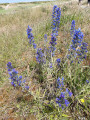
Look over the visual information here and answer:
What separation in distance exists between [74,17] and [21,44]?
8.23ft

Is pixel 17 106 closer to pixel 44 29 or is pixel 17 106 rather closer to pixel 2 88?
pixel 2 88

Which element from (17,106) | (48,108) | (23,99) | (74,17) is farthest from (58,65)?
(74,17)

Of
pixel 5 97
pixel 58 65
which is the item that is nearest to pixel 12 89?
pixel 5 97

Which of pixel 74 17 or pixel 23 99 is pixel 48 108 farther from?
pixel 74 17

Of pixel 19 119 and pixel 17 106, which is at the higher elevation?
pixel 17 106

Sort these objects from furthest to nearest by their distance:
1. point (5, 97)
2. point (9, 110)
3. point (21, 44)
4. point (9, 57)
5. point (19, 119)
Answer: point (21, 44), point (9, 57), point (5, 97), point (9, 110), point (19, 119)

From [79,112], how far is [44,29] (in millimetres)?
3245

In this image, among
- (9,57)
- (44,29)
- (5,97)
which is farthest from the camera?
(44,29)

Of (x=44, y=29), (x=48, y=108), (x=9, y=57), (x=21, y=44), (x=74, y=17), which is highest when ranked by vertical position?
(x=74, y=17)

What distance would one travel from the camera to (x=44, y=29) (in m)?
3.93

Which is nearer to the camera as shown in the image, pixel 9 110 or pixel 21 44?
pixel 9 110

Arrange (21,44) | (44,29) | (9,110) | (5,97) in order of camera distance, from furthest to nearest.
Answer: (44,29) < (21,44) < (5,97) < (9,110)

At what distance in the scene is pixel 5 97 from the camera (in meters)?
1.80

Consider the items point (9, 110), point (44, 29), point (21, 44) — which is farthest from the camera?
point (44, 29)
